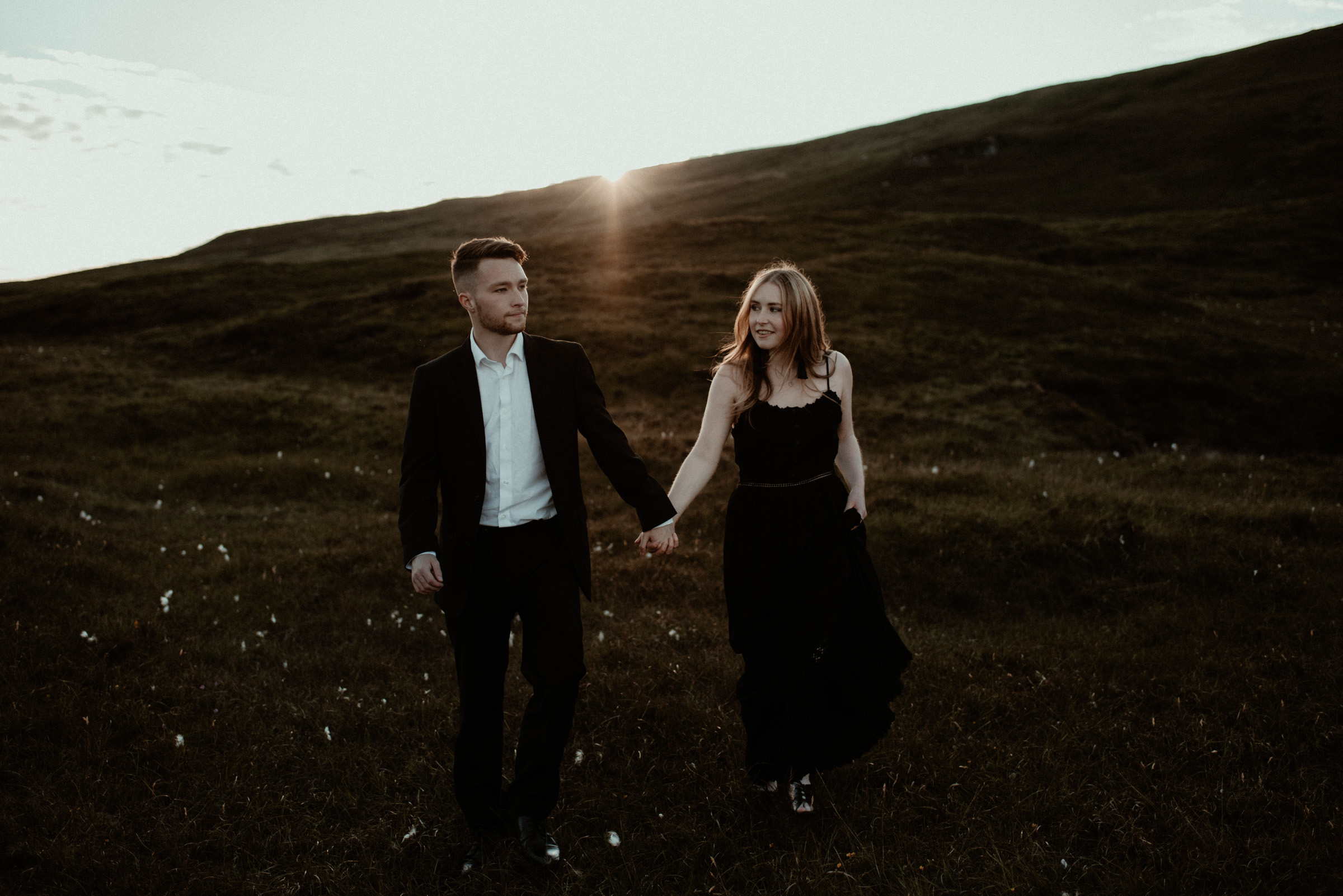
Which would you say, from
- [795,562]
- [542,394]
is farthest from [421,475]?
[795,562]

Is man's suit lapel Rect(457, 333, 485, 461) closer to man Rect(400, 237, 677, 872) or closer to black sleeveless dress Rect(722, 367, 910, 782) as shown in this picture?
man Rect(400, 237, 677, 872)

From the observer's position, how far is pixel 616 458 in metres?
4.69

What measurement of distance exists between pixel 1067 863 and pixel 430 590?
3795 mm

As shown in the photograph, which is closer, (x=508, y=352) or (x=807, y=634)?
(x=508, y=352)

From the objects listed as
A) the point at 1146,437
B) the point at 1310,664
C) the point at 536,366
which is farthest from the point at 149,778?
the point at 1146,437

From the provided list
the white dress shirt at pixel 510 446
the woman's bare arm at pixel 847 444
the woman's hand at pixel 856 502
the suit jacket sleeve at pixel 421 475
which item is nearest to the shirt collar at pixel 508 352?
the white dress shirt at pixel 510 446

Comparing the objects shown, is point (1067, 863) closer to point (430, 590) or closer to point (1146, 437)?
point (430, 590)

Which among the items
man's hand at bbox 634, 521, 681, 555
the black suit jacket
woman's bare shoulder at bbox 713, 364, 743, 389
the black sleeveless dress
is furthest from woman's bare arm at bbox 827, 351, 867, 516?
the black suit jacket

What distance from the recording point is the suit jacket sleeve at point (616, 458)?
4.66 m

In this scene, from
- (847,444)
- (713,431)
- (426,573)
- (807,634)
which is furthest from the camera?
(847,444)

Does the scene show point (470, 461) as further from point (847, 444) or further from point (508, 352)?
point (847, 444)

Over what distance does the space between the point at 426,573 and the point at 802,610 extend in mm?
2306

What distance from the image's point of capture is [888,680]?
5.21 metres

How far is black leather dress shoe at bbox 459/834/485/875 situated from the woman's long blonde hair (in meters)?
3.05
